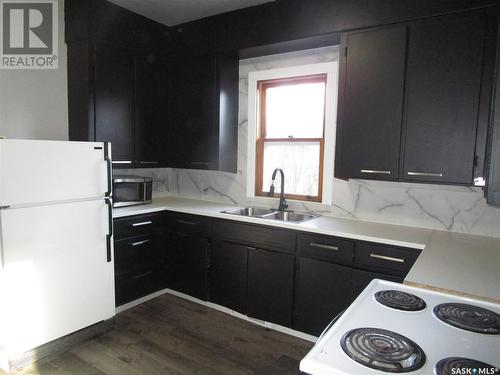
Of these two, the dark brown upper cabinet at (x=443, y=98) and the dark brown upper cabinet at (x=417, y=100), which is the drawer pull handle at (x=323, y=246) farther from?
the dark brown upper cabinet at (x=443, y=98)

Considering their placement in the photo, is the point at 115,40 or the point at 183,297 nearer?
the point at 115,40

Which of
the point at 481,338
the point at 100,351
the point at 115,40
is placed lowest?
the point at 100,351

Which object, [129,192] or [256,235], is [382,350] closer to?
[256,235]

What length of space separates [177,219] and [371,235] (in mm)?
1741

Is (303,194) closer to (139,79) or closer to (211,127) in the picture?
(211,127)

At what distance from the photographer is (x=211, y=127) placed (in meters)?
3.15

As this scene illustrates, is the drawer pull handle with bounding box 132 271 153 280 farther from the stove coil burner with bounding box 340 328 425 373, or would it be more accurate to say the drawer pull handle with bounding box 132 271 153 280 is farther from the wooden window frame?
the stove coil burner with bounding box 340 328 425 373

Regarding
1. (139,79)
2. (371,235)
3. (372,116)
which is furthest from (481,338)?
(139,79)

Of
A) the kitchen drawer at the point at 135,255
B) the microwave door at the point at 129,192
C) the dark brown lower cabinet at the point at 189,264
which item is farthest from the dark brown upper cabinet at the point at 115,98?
the dark brown lower cabinet at the point at 189,264

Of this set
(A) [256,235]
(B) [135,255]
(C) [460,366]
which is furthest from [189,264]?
(C) [460,366]

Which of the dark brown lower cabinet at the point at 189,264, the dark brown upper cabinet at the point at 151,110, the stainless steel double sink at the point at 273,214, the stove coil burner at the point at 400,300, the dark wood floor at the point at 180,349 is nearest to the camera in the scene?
the stove coil burner at the point at 400,300

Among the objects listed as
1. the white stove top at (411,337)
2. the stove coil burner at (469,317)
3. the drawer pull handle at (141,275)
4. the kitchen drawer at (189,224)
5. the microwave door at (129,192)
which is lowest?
the drawer pull handle at (141,275)

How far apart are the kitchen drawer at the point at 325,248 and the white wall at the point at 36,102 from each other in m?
2.27

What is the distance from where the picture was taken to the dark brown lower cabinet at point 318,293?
2332mm
